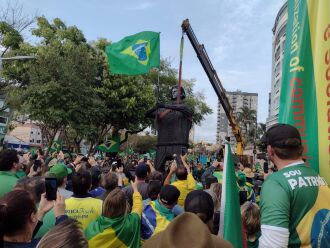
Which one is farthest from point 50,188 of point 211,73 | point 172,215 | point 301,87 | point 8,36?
point 8,36

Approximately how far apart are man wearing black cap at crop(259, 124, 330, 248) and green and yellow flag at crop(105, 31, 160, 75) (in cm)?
943

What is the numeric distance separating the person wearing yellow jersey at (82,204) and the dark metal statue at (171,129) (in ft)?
20.1

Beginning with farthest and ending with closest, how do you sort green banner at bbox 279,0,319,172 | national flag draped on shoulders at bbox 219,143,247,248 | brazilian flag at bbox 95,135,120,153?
brazilian flag at bbox 95,135,120,153
green banner at bbox 279,0,319,172
national flag draped on shoulders at bbox 219,143,247,248

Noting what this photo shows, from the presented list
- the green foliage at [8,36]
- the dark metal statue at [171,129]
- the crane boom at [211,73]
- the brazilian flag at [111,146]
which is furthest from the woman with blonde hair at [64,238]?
the green foliage at [8,36]

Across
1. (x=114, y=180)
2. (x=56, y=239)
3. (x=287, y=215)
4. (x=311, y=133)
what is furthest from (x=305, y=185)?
(x=114, y=180)

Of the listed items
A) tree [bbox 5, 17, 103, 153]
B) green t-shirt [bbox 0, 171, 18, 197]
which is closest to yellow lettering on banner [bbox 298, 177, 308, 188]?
green t-shirt [bbox 0, 171, 18, 197]

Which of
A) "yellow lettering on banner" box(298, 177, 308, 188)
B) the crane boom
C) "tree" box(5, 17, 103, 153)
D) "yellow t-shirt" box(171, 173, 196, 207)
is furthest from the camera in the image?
"tree" box(5, 17, 103, 153)

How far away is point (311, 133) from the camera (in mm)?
2809

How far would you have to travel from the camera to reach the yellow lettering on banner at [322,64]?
9.00ft

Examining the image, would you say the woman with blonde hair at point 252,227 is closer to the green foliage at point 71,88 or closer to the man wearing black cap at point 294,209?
the man wearing black cap at point 294,209

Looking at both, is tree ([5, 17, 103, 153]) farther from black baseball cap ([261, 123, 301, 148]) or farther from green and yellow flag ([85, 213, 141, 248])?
black baseball cap ([261, 123, 301, 148])

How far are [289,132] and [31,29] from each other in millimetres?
23853

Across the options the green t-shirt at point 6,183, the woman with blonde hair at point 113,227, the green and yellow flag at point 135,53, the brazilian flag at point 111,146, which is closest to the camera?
the woman with blonde hair at point 113,227

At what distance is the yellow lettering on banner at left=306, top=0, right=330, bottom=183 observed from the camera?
274cm
